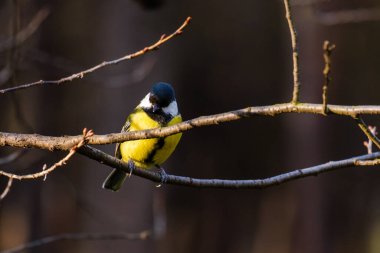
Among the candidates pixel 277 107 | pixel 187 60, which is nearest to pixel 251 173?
pixel 187 60

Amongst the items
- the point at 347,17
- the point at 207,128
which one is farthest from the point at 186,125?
the point at 207,128

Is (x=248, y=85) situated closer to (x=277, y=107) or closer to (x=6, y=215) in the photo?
(x=6, y=215)

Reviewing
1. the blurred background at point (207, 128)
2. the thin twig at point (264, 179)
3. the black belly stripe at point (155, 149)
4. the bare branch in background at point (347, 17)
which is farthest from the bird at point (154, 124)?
the blurred background at point (207, 128)

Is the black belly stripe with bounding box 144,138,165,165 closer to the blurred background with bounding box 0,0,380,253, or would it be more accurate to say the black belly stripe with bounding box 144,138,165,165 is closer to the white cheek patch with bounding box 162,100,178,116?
the white cheek patch with bounding box 162,100,178,116

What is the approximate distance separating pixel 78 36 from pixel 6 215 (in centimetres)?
381

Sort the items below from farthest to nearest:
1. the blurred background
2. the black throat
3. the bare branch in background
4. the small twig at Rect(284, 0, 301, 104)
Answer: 1. the blurred background
2. the bare branch in background
3. the black throat
4. the small twig at Rect(284, 0, 301, 104)

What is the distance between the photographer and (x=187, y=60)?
12148 mm

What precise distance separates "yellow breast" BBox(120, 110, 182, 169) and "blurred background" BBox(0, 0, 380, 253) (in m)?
2.36

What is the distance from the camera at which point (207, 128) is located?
1133 cm

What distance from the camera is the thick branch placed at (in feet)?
6.28

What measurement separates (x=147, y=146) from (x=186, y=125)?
1.52m

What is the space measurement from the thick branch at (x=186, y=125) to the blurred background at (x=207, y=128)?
362 cm

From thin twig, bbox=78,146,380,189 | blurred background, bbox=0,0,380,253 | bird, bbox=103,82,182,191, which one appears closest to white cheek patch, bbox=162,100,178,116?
bird, bbox=103,82,182,191

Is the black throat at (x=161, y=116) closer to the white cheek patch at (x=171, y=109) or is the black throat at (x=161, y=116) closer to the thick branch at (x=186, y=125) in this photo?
the white cheek patch at (x=171, y=109)
